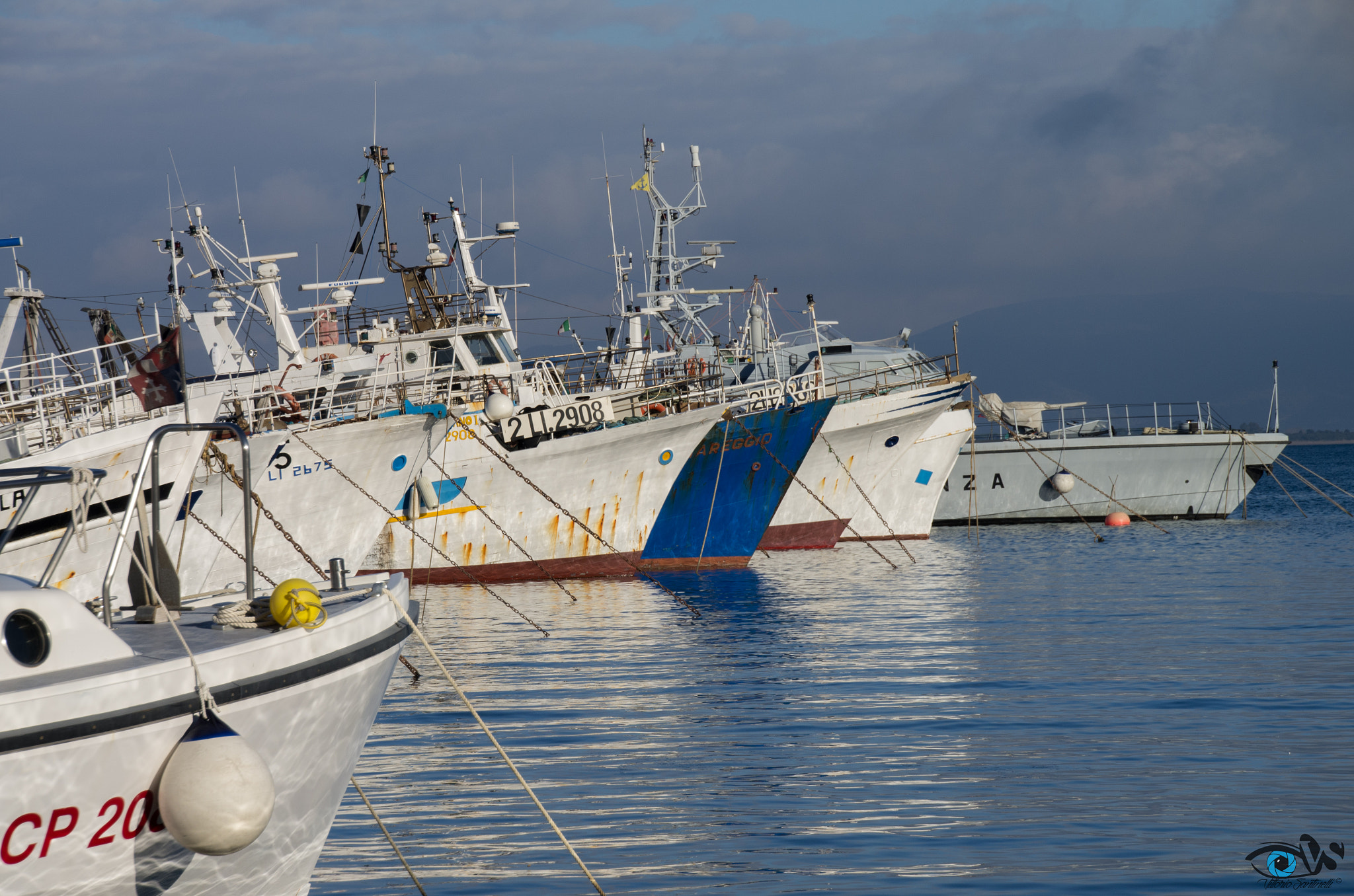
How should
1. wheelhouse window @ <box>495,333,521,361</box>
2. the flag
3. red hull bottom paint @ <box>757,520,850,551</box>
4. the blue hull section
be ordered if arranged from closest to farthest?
the flag < the blue hull section < wheelhouse window @ <box>495,333,521,361</box> < red hull bottom paint @ <box>757,520,850,551</box>

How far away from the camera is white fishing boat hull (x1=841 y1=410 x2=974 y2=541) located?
32.0 m

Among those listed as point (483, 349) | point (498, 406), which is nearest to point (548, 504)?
point (498, 406)

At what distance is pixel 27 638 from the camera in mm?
4941

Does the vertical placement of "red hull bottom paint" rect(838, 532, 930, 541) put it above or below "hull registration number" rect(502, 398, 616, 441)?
below

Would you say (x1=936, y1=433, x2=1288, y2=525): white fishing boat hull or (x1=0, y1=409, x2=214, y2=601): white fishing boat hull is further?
(x1=936, y1=433, x2=1288, y2=525): white fishing boat hull

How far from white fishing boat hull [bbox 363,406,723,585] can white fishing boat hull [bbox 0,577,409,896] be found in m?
16.0

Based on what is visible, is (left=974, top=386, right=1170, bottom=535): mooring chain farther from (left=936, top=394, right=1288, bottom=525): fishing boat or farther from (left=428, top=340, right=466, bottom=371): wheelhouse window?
(left=428, top=340, right=466, bottom=371): wheelhouse window

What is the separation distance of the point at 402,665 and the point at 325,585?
21.6 feet

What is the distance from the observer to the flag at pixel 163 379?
425 inches

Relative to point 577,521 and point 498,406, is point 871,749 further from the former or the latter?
point 498,406

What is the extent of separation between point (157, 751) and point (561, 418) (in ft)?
56.5

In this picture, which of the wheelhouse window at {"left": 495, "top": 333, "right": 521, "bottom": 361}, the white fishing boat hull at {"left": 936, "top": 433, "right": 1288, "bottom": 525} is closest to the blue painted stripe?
the white fishing boat hull at {"left": 936, "top": 433, "right": 1288, "bottom": 525}

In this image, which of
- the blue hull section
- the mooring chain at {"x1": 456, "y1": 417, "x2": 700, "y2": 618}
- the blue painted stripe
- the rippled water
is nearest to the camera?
the rippled water

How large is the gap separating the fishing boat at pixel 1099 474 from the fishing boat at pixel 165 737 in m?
31.6
